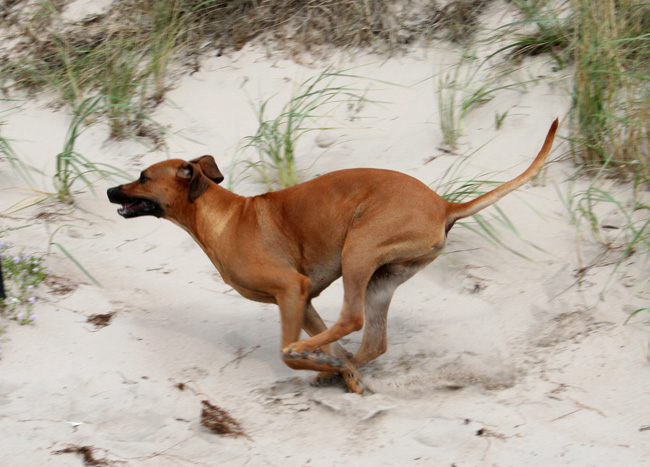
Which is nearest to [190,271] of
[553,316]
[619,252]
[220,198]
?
[220,198]

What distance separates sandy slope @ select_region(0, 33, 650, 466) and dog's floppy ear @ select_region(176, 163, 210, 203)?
961 millimetres

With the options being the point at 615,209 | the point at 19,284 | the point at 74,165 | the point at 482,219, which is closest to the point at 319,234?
the point at 482,219

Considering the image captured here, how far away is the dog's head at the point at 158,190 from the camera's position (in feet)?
14.8

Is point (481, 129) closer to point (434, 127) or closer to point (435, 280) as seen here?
point (434, 127)

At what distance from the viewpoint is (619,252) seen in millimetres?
4938

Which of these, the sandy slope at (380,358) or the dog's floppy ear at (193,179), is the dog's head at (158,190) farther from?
the sandy slope at (380,358)

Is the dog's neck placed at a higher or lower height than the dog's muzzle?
lower

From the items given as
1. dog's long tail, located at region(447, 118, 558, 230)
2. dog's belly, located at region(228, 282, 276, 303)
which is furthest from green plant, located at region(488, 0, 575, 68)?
dog's belly, located at region(228, 282, 276, 303)

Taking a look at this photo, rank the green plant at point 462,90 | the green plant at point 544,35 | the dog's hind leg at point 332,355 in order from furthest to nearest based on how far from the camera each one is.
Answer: the green plant at point 544,35, the green plant at point 462,90, the dog's hind leg at point 332,355

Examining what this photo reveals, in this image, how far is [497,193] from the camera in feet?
13.4

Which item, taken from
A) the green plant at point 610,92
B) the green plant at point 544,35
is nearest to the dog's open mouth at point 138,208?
the green plant at point 610,92

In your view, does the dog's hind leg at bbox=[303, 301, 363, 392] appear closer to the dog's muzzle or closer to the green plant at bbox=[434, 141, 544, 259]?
the dog's muzzle

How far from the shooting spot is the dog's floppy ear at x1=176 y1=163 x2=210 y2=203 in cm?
443

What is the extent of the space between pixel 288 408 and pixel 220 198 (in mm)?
1280
